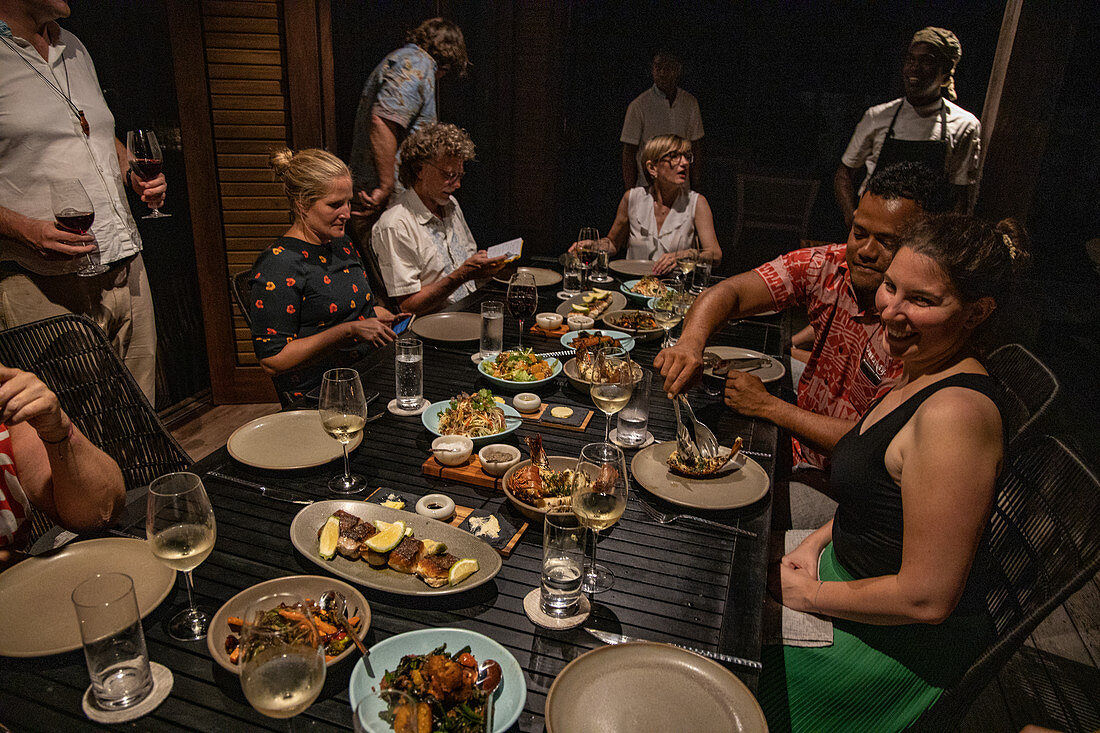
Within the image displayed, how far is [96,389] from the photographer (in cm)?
184

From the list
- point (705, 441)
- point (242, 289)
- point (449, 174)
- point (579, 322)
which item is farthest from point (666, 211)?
point (705, 441)

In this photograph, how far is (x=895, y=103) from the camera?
4469mm

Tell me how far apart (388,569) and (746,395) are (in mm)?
1191

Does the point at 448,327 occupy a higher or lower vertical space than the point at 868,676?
higher

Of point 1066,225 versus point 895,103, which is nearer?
point 1066,225

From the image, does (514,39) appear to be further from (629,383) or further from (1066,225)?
(629,383)

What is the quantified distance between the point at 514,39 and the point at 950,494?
19.7ft

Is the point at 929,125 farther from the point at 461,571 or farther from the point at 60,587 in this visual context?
the point at 60,587

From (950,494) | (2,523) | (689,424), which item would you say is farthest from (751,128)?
(2,523)

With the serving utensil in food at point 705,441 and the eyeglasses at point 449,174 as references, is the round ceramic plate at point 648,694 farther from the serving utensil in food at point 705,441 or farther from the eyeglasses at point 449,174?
the eyeglasses at point 449,174

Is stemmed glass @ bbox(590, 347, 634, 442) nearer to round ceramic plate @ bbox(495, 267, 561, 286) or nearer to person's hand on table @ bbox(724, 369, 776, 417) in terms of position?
person's hand on table @ bbox(724, 369, 776, 417)

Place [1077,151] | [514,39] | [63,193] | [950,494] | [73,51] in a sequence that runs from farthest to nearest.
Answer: [514,39] → [1077,151] → [73,51] → [63,193] → [950,494]

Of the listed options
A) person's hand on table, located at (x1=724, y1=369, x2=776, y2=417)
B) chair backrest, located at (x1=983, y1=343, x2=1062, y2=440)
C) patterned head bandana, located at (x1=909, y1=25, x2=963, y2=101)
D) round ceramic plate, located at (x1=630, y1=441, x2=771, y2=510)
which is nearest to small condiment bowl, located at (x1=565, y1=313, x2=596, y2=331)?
person's hand on table, located at (x1=724, y1=369, x2=776, y2=417)

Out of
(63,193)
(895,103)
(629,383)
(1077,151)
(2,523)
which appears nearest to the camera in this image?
(2,523)
